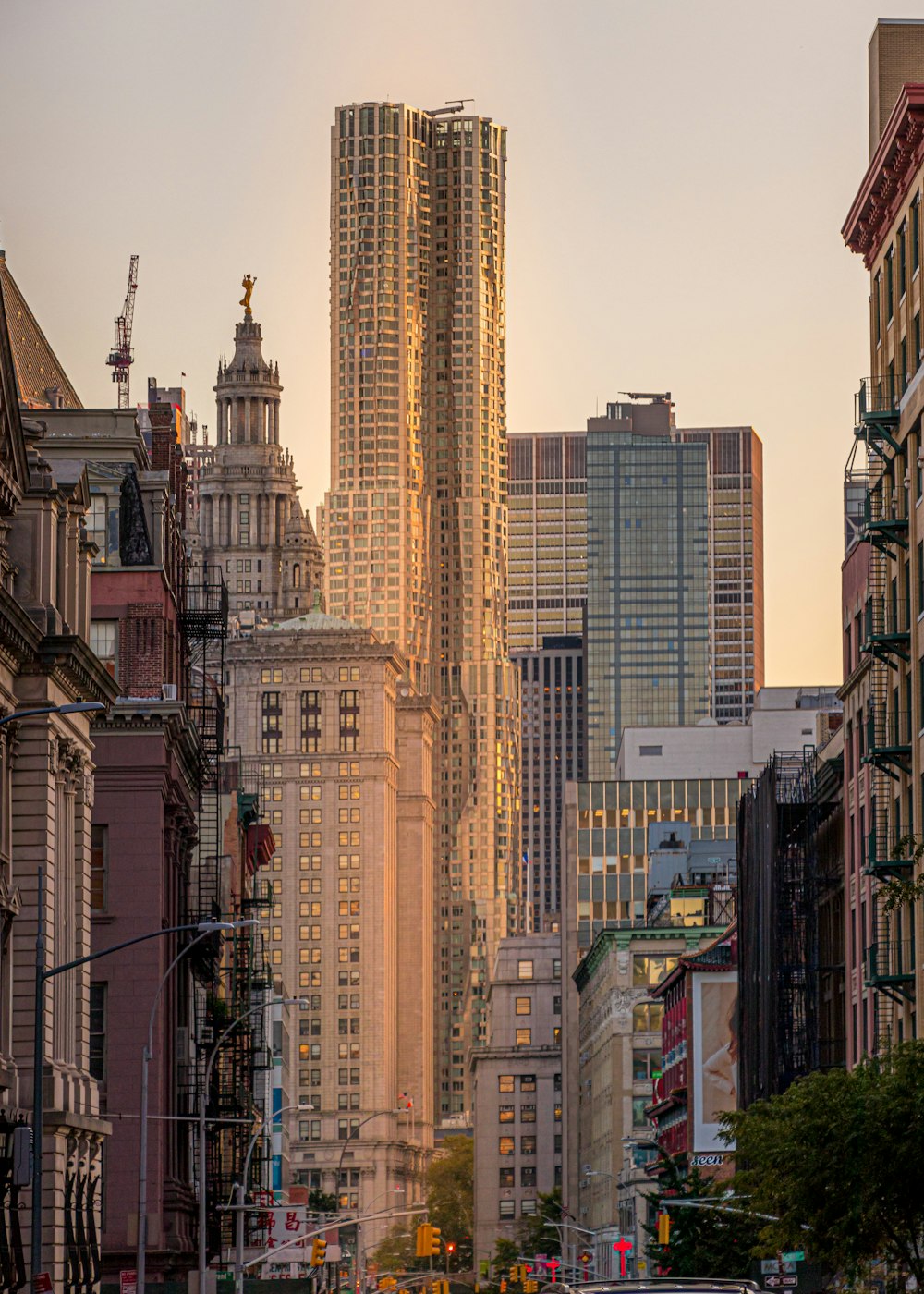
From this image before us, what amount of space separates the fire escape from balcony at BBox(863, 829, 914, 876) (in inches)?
1.0

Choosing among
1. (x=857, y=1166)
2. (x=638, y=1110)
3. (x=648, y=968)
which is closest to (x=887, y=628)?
(x=857, y=1166)

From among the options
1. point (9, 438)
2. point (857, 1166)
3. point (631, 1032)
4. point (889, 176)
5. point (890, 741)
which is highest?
point (889, 176)

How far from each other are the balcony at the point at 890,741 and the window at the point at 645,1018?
98954 mm

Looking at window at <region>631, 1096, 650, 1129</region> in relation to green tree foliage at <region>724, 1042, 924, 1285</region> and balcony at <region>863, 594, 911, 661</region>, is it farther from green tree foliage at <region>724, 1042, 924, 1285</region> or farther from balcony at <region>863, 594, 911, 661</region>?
green tree foliage at <region>724, 1042, 924, 1285</region>

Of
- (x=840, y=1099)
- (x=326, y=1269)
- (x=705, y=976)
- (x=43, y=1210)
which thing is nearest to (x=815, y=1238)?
(x=840, y=1099)

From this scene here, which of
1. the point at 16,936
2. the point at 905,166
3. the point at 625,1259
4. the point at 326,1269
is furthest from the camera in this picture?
the point at 326,1269

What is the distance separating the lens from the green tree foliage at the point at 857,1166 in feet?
165

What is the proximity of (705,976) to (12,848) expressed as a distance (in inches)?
3321

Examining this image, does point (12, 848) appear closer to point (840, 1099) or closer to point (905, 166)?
point (840, 1099)

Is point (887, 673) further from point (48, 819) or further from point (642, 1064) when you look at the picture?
point (642, 1064)

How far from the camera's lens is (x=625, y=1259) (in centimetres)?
15888

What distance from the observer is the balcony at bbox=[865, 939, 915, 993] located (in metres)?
72.7

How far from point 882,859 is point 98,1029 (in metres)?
23.1

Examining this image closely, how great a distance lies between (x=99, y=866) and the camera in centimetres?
8088
